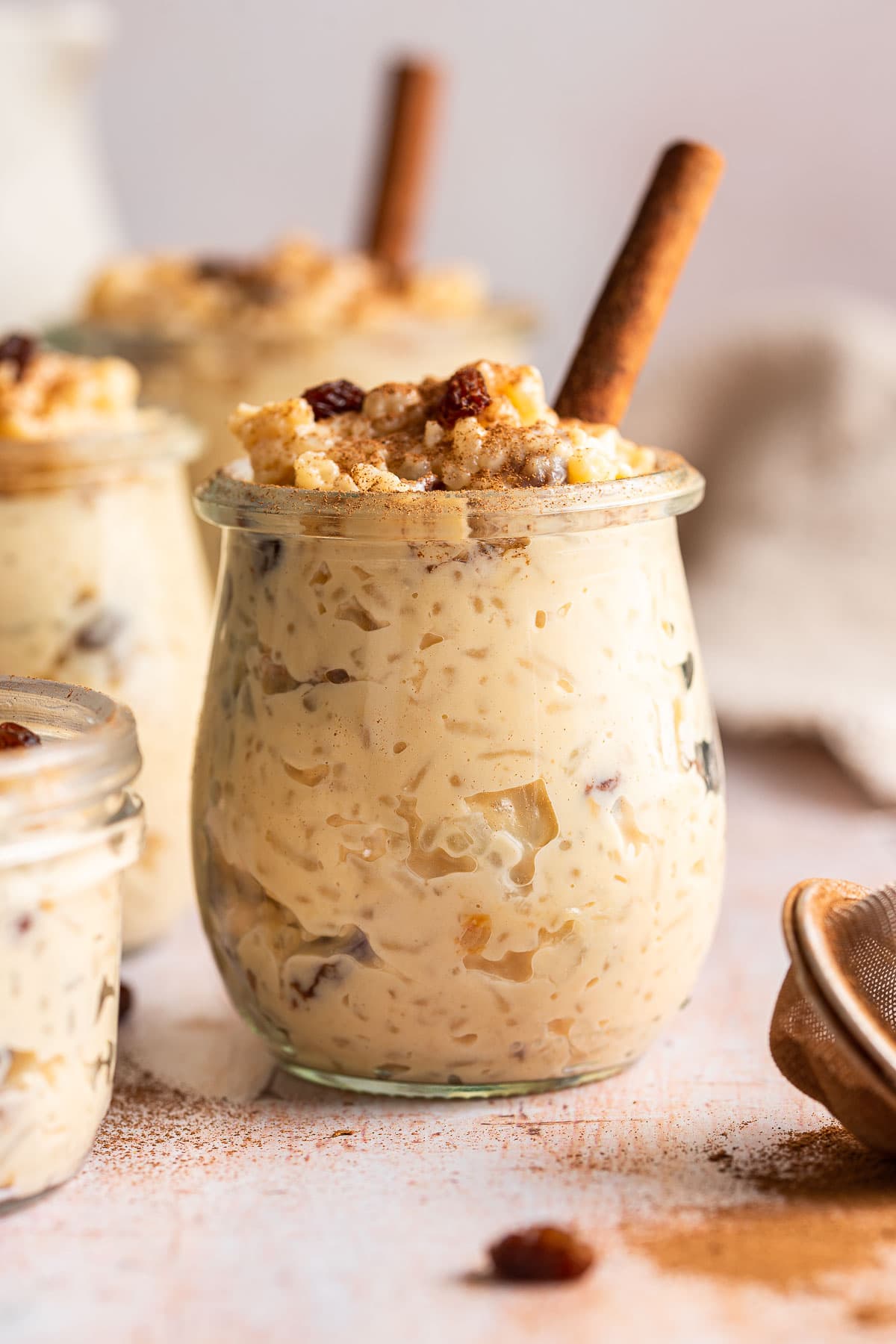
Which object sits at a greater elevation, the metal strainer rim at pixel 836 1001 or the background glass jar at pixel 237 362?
the background glass jar at pixel 237 362

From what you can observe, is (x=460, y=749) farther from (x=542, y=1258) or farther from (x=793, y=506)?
(x=793, y=506)

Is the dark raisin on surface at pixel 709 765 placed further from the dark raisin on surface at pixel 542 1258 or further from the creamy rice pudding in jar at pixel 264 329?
the creamy rice pudding in jar at pixel 264 329

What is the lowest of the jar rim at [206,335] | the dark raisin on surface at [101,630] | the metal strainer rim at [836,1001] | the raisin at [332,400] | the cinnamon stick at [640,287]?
the dark raisin on surface at [101,630]

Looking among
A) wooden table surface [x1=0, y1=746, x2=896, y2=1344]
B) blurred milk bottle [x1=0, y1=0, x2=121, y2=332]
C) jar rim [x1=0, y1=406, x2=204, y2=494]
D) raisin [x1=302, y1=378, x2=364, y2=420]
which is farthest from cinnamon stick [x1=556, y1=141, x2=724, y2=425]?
blurred milk bottle [x1=0, y1=0, x2=121, y2=332]

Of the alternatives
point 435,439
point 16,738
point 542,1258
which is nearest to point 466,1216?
point 542,1258

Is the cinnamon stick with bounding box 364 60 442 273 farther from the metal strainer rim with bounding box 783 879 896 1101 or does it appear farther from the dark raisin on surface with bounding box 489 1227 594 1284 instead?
the dark raisin on surface with bounding box 489 1227 594 1284

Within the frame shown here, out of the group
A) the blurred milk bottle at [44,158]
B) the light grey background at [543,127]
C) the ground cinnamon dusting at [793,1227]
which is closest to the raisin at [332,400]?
the ground cinnamon dusting at [793,1227]

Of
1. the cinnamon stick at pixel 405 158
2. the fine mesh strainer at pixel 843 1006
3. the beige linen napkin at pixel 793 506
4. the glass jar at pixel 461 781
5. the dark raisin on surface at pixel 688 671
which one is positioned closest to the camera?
the fine mesh strainer at pixel 843 1006
